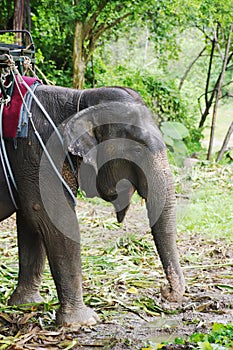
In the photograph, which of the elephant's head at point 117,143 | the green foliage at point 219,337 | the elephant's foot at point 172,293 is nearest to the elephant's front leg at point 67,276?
the elephant's head at point 117,143

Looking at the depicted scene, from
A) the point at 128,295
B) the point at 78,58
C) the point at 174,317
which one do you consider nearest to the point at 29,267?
the point at 128,295

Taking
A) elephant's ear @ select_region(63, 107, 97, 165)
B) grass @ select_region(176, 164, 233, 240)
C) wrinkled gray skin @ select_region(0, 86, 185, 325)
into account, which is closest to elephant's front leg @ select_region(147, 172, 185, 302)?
wrinkled gray skin @ select_region(0, 86, 185, 325)

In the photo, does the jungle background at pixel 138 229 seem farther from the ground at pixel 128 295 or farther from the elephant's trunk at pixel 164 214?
the elephant's trunk at pixel 164 214

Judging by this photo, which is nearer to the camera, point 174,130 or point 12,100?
point 12,100

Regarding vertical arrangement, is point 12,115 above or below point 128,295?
above

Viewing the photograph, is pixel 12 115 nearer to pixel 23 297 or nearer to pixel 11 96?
pixel 11 96

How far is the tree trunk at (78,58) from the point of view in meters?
10.7

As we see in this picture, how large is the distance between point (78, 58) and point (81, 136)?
729 centimetres

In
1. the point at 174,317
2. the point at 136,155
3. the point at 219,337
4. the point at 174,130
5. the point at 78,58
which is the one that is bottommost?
the point at 174,130

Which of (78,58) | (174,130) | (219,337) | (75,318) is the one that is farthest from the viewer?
(174,130)

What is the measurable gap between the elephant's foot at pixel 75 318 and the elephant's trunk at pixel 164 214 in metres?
0.66

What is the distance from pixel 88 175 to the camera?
4.04 metres

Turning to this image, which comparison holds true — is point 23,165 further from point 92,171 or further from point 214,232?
point 214,232

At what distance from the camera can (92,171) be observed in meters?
3.99
